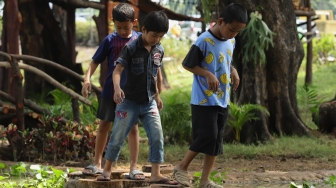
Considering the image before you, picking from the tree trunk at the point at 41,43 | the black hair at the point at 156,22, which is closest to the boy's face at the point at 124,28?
the black hair at the point at 156,22

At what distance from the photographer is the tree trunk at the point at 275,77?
10477 millimetres

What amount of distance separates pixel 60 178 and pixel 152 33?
1.62 meters

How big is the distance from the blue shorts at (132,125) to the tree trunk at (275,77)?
14.4ft

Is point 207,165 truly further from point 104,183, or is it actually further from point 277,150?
point 277,150

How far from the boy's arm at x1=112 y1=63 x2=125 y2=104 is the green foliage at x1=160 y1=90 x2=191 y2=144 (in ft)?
14.4

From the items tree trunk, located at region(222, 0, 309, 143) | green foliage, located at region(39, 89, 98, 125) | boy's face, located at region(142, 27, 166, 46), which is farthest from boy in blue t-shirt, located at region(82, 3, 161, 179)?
tree trunk, located at region(222, 0, 309, 143)

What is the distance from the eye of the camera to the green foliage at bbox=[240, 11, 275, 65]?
33.5ft

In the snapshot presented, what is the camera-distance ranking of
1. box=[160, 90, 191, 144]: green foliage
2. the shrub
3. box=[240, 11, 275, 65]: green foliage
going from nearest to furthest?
1. box=[240, 11, 275, 65]: green foliage
2. box=[160, 90, 191, 144]: green foliage
3. the shrub

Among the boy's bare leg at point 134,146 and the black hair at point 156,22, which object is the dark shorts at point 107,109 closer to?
the boy's bare leg at point 134,146

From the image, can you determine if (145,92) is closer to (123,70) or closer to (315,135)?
(123,70)

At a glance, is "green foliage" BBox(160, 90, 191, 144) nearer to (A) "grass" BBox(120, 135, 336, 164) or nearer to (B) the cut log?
(A) "grass" BBox(120, 135, 336, 164)

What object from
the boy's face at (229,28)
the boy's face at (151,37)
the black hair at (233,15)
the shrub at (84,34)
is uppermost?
the shrub at (84,34)

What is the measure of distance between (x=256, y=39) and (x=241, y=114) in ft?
3.37

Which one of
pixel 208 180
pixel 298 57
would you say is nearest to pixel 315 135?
pixel 298 57
